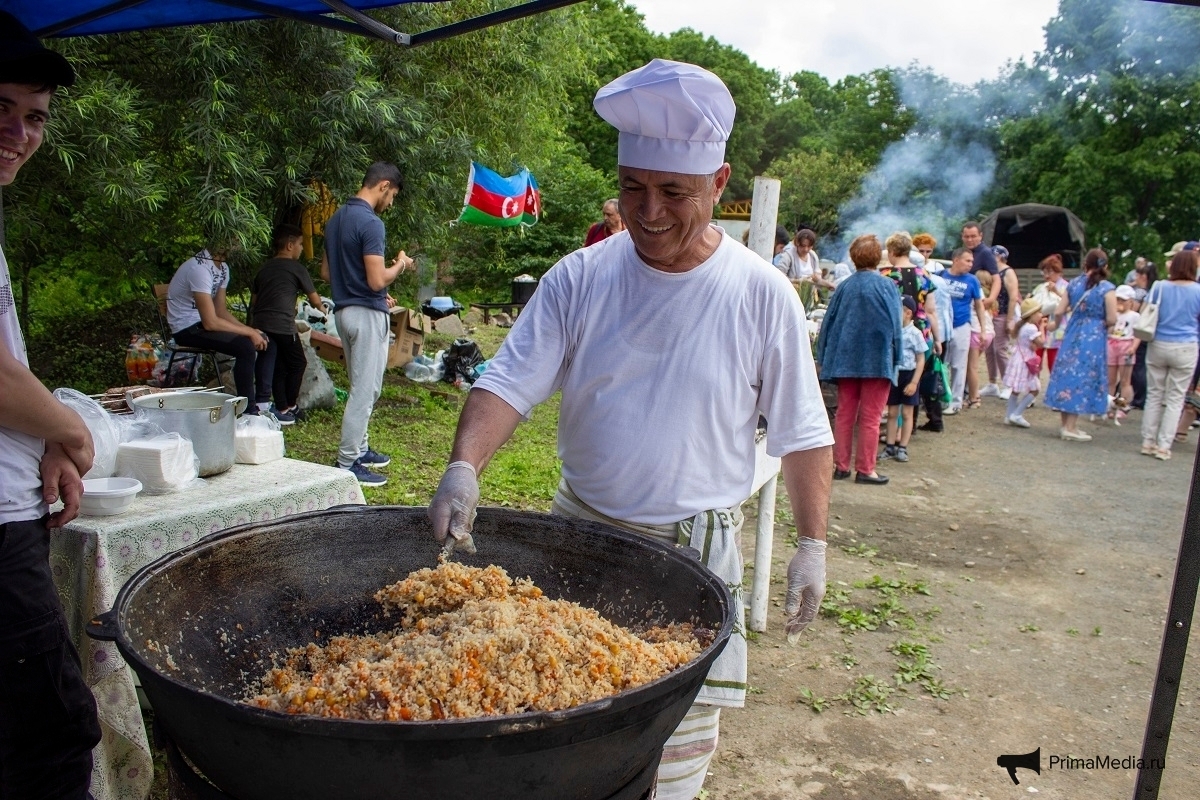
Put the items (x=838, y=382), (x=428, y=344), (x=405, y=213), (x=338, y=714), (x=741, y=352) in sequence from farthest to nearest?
(x=428, y=344) → (x=405, y=213) → (x=838, y=382) → (x=741, y=352) → (x=338, y=714)

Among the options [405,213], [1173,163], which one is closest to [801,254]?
[405,213]

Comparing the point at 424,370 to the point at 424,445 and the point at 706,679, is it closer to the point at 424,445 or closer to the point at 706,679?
the point at 424,445

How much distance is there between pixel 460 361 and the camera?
33.3 feet

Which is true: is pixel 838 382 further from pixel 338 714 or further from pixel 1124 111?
pixel 1124 111

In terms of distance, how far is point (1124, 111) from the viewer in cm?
2223

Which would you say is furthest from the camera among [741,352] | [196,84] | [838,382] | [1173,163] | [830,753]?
[1173,163]

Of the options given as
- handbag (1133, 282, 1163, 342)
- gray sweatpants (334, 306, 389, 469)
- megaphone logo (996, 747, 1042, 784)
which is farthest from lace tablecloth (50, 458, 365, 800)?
handbag (1133, 282, 1163, 342)

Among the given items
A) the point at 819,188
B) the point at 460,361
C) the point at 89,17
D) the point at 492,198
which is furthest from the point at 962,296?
the point at 819,188

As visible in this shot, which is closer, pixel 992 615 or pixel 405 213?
pixel 992 615

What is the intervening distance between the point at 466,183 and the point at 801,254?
4.09 m

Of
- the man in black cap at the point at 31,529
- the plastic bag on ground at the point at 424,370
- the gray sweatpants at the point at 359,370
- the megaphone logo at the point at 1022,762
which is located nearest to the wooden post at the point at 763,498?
the megaphone logo at the point at 1022,762

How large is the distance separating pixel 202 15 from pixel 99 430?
1.72 m

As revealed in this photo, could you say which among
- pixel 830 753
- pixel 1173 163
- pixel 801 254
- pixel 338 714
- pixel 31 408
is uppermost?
pixel 1173 163

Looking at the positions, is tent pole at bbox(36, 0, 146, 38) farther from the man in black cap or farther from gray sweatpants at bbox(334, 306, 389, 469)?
gray sweatpants at bbox(334, 306, 389, 469)
